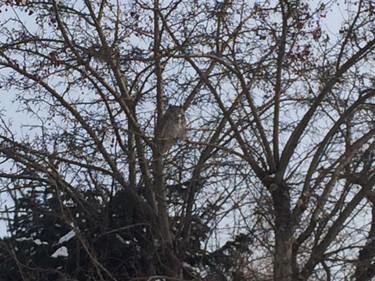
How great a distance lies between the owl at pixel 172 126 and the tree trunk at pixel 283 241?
1.76m

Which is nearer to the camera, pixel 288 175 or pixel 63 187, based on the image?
pixel 288 175

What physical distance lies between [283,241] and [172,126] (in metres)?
2.44

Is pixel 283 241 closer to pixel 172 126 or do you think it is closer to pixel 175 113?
pixel 172 126

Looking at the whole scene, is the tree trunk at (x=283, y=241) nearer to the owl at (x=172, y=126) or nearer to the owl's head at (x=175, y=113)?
the owl at (x=172, y=126)

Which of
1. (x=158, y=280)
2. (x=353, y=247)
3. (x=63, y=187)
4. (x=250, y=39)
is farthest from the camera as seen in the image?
(x=63, y=187)

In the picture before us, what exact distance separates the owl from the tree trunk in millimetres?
1759

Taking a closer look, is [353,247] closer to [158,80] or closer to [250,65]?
[250,65]

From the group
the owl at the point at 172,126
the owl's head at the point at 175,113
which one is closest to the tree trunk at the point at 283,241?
the owl at the point at 172,126

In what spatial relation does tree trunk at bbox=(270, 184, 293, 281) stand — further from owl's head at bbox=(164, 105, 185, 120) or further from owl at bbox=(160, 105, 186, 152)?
owl's head at bbox=(164, 105, 185, 120)

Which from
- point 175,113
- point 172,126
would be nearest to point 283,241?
point 172,126

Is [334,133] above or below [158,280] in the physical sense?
above

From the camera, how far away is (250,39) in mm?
11266

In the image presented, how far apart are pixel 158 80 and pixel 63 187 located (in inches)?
75.3

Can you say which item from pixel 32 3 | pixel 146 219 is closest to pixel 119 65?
pixel 32 3
